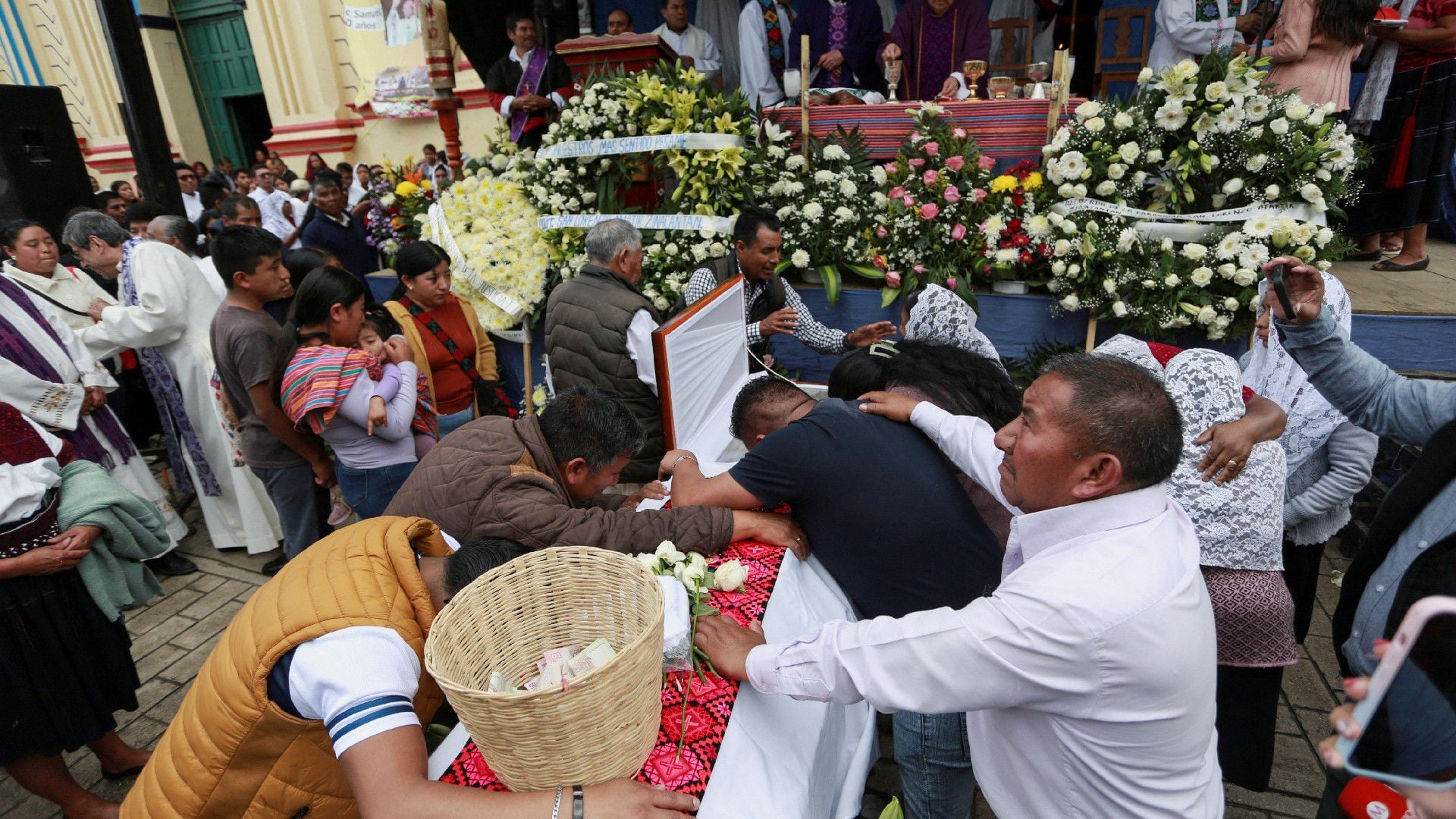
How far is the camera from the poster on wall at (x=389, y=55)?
11461mm

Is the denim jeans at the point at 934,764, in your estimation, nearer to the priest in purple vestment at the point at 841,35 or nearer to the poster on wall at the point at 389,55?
the priest in purple vestment at the point at 841,35

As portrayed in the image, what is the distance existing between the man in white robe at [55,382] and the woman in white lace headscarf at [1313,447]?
192 inches

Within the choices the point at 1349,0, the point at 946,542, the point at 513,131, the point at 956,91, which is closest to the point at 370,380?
the point at 946,542

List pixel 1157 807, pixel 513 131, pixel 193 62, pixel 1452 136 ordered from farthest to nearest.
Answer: pixel 193 62
pixel 513 131
pixel 1452 136
pixel 1157 807

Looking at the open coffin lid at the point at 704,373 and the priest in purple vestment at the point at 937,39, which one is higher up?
the priest in purple vestment at the point at 937,39

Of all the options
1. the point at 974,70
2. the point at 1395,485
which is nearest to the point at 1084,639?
the point at 1395,485

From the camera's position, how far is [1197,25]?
5.47 metres

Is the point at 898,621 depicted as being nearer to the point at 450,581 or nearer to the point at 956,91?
the point at 450,581

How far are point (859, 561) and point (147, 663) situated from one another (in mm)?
3665

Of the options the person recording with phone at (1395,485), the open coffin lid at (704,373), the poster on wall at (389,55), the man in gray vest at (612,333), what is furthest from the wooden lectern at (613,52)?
the poster on wall at (389,55)

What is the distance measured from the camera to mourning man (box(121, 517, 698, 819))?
1214 mm

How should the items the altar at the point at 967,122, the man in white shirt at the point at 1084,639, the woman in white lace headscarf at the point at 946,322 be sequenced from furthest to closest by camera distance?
the altar at the point at 967,122, the woman in white lace headscarf at the point at 946,322, the man in white shirt at the point at 1084,639

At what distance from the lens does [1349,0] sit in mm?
4188

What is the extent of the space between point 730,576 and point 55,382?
341 cm
